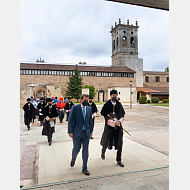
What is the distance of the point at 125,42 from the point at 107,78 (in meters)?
20.6

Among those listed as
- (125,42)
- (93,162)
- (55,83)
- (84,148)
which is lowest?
(93,162)

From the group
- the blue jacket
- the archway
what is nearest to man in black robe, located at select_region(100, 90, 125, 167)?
the blue jacket

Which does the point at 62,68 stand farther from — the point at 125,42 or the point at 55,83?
the point at 125,42

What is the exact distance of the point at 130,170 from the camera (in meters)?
4.02

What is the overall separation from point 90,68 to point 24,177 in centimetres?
4392

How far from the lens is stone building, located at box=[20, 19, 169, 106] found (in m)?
40.7

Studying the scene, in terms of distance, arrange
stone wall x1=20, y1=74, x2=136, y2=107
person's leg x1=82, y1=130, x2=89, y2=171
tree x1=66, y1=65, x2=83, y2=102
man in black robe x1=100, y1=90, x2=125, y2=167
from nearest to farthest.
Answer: person's leg x1=82, y1=130, x2=89, y2=171
man in black robe x1=100, y1=90, x2=125, y2=167
tree x1=66, y1=65, x2=83, y2=102
stone wall x1=20, y1=74, x2=136, y2=107

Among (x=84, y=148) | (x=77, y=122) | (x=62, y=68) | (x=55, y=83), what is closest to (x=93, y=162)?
(x=84, y=148)

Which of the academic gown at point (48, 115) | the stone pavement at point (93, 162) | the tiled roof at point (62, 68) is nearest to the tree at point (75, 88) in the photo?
the tiled roof at point (62, 68)

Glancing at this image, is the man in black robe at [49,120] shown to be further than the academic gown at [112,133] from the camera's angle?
Yes

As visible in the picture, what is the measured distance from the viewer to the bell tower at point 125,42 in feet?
194

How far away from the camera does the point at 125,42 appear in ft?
198

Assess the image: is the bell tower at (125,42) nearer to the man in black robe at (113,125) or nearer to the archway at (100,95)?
the archway at (100,95)

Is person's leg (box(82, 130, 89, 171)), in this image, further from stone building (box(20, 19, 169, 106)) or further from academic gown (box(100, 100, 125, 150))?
stone building (box(20, 19, 169, 106))
